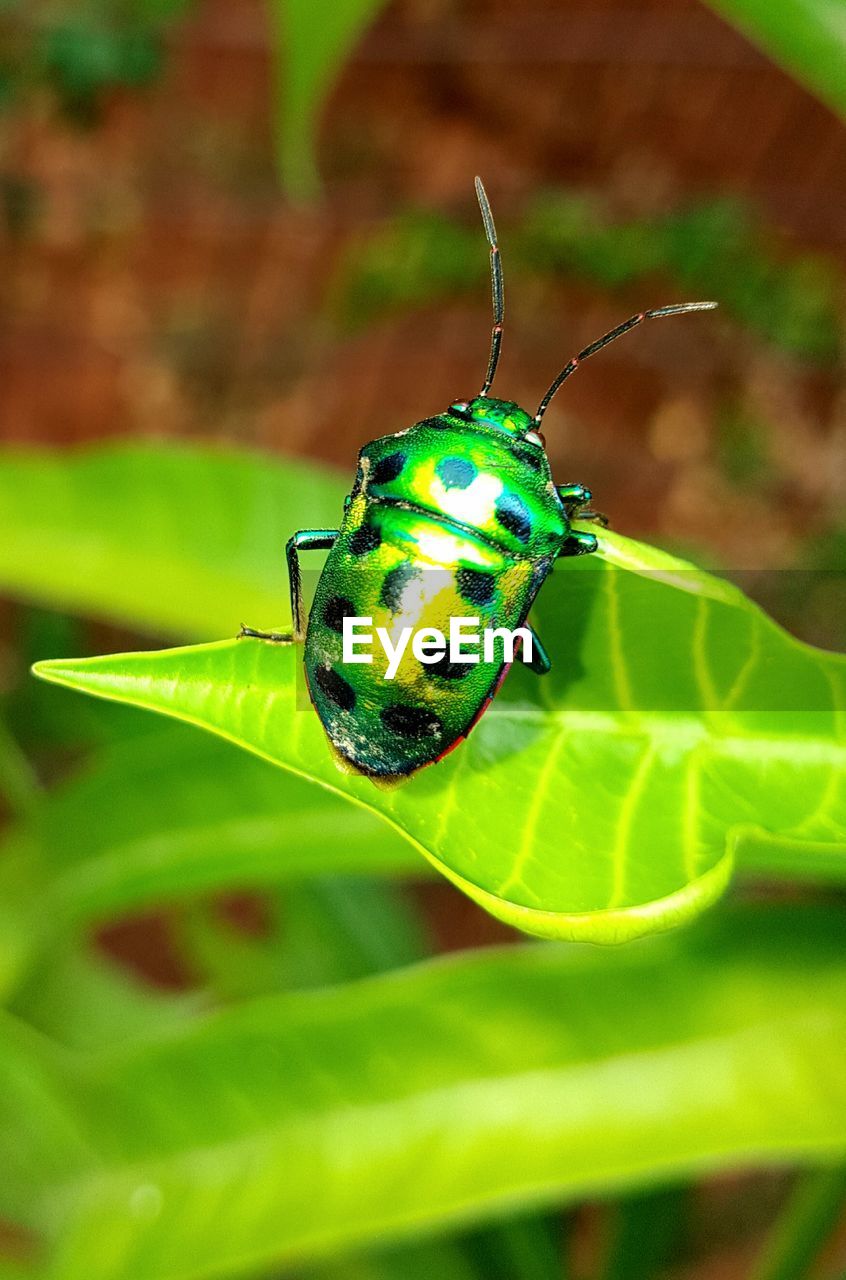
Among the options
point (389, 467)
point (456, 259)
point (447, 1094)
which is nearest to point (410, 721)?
point (389, 467)

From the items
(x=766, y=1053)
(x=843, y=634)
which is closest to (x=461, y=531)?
(x=766, y=1053)

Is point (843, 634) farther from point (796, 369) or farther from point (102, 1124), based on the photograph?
point (102, 1124)

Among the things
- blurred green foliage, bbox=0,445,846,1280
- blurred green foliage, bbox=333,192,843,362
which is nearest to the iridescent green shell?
blurred green foliage, bbox=0,445,846,1280

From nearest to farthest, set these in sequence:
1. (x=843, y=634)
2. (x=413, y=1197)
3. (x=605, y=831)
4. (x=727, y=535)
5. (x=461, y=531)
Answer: (x=605, y=831) → (x=461, y=531) → (x=413, y=1197) → (x=843, y=634) → (x=727, y=535)

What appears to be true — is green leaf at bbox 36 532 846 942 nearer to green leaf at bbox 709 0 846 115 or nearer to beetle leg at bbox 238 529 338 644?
beetle leg at bbox 238 529 338 644

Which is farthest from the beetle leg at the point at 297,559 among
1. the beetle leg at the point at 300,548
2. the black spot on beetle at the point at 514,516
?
the black spot on beetle at the point at 514,516

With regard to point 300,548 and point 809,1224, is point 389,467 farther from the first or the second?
point 809,1224

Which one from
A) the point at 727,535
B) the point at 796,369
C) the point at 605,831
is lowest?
the point at 605,831
